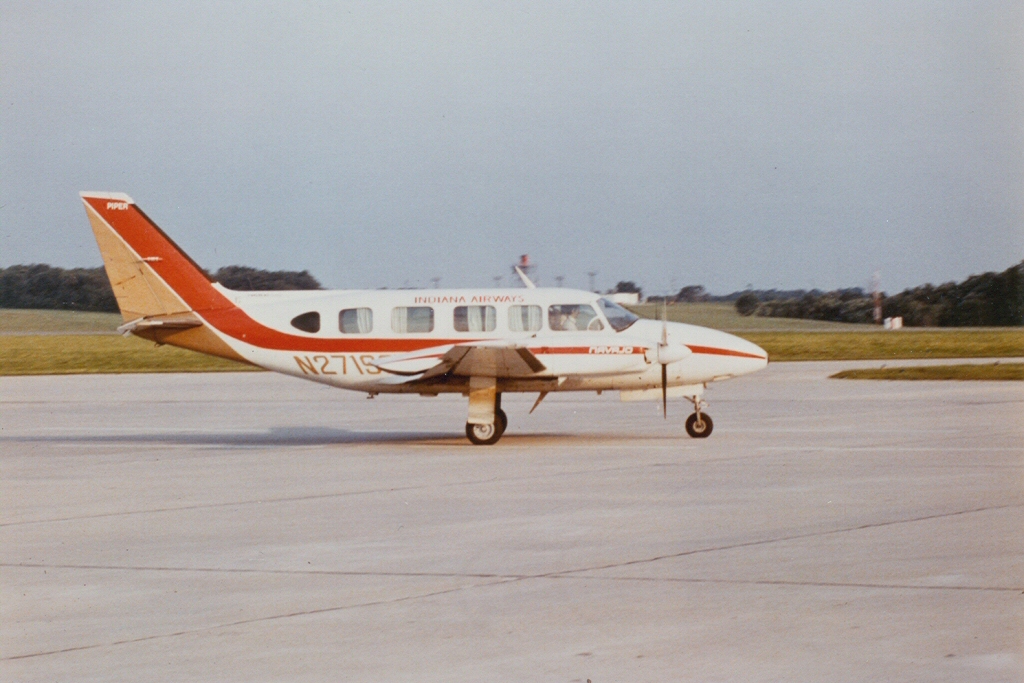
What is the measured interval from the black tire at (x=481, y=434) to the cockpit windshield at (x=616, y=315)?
2.48m

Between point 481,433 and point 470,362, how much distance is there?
1356 millimetres

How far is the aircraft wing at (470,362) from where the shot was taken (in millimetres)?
18328

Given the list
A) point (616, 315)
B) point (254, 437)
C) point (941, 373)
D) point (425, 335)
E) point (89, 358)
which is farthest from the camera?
point (89, 358)

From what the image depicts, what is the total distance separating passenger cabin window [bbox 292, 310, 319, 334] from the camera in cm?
2008

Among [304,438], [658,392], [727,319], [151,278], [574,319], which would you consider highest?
[151,278]

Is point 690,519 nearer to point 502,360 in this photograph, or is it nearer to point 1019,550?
point 1019,550

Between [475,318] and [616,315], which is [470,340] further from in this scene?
[616,315]

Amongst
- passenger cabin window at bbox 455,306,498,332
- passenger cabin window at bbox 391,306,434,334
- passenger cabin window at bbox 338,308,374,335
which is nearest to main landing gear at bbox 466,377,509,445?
A: passenger cabin window at bbox 455,306,498,332

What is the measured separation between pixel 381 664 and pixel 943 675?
9.86 feet

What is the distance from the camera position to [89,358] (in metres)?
55.7

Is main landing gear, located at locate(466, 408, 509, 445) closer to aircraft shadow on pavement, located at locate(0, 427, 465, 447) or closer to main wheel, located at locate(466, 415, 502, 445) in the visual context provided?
main wheel, located at locate(466, 415, 502, 445)

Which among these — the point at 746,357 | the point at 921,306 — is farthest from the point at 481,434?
the point at 921,306

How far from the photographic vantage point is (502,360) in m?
18.6

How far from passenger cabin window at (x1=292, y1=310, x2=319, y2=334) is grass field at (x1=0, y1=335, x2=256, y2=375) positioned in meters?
29.1
